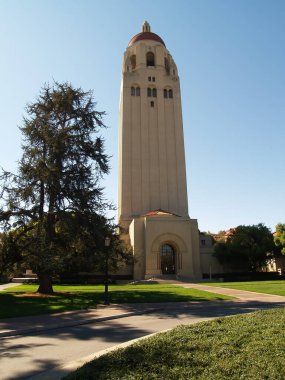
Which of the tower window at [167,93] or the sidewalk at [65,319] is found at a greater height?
the tower window at [167,93]

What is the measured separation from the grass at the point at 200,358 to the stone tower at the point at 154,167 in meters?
38.0

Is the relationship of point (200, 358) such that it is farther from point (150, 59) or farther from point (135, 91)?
point (150, 59)

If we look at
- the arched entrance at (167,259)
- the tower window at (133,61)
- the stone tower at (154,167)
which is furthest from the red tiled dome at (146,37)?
the arched entrance at (167,259)

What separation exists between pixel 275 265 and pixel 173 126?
29.7m

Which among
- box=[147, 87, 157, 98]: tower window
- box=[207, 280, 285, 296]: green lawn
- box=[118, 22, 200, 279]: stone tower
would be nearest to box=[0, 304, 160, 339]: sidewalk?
box=[207, 280, 285, 296]: green lawn

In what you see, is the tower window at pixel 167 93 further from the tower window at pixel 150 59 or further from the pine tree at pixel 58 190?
the pine tree at pixel 58 190

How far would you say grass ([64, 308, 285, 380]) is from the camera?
4898 mm

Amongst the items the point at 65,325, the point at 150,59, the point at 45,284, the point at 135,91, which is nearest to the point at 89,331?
the point at 65,325

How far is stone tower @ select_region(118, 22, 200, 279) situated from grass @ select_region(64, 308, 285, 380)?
125ft

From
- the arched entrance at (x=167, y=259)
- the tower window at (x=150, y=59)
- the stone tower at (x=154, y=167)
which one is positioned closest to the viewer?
the stone tower at (x=154, y=167)

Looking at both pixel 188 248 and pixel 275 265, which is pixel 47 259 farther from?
pixel 275 265

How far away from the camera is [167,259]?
1876 inches

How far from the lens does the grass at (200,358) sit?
4.90 metres

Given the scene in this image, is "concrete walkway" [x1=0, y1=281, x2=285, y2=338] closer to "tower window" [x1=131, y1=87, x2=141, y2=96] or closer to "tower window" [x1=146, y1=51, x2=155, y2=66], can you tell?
"tower window" [x1=131, y1=87, x2=141, y2=96]
